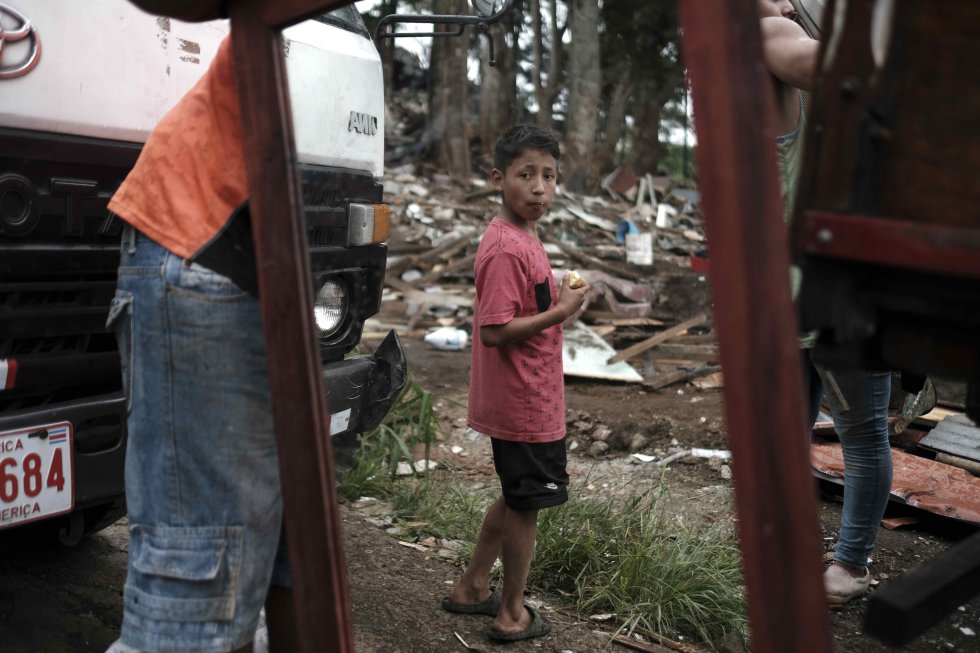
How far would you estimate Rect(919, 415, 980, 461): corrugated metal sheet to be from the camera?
4.45m

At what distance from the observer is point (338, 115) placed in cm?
286

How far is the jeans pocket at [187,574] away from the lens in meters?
1.70

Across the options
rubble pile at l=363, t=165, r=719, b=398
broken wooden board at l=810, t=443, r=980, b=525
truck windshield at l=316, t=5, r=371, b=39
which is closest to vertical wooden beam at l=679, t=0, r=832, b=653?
rubble pile at l=363, t=165, r=719, b=398

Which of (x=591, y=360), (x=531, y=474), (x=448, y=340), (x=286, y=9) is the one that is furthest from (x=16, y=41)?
(x=448, y=340)

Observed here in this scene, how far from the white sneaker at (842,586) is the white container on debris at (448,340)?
14.8ft

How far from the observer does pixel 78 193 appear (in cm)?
238

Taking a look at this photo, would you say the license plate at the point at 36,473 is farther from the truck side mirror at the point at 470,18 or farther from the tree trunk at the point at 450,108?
the tree trunk at the point at 450,108

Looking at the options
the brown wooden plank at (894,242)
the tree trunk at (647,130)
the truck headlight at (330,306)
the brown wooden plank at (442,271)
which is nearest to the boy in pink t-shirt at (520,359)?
the truck headlight at (330,306)

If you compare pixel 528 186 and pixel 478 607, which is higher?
pixel 528 186

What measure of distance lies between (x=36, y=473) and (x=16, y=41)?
Result: 101cm

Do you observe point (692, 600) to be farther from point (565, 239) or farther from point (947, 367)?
point (565, 239)

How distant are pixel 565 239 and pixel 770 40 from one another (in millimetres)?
10117

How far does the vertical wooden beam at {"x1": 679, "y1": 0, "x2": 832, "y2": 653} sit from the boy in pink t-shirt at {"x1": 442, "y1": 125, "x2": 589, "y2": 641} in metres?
1.71

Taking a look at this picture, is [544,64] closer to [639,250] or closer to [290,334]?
[639,250]
